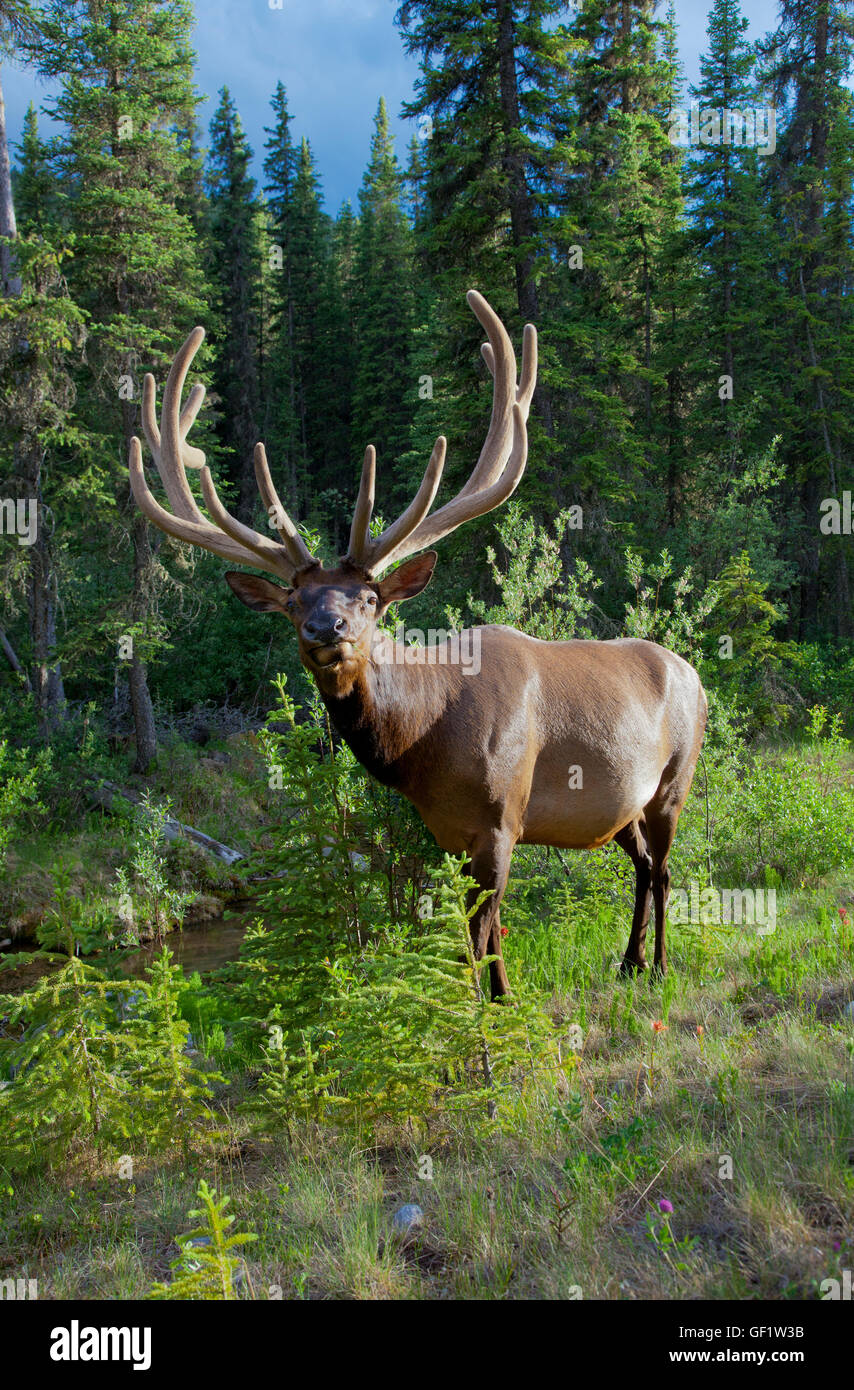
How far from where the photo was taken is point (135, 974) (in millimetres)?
9914

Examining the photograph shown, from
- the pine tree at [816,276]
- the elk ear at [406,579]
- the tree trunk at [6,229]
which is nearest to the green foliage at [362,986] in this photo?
the elk ear at [406,579]

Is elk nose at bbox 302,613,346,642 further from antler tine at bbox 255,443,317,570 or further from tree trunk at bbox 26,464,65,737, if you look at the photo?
tree trunk at bbox 26,464,65,737

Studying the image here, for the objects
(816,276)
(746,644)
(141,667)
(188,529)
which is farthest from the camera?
(816,276)

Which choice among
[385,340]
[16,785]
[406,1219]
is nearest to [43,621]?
[16,785]

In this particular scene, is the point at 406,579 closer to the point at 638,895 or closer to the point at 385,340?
the point at 638,895

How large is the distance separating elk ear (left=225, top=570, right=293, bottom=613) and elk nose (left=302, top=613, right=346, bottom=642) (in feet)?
1.76

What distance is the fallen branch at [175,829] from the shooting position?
13984 millimetres

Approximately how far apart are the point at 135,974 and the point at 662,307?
2120 cm

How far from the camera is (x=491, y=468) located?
4.65 meters

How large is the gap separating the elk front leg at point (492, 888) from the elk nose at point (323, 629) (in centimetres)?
129

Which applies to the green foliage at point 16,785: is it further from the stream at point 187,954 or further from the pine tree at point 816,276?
the pine tree at point 816,276

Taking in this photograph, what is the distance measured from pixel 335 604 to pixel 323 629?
202 mm

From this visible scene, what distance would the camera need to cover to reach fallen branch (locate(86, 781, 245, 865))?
14.0m
